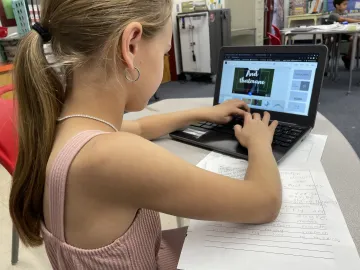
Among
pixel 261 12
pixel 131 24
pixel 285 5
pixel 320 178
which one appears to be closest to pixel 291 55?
pixel 320 178

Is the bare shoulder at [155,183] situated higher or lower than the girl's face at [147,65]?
lower

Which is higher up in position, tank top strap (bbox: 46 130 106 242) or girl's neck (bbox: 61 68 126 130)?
girl's neck (bbox: 61 68 126 130)

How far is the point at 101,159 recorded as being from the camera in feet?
1.40

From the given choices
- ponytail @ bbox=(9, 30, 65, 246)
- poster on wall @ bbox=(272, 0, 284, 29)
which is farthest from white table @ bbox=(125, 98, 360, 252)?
poster on wall @ bbox=(272, 0, 284, 29)

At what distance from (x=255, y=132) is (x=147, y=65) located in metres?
0.29

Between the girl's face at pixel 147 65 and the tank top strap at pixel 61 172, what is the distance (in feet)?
0.43

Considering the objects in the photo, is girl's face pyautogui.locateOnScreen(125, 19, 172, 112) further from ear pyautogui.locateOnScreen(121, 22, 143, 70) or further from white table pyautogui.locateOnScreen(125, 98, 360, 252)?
white table pyautogui.locateOnScreen(125, 98, 360, 252)

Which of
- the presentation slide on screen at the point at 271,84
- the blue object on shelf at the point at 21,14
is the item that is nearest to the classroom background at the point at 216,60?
the blue object on shelf at the point at 21,14

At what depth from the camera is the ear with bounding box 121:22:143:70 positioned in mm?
486

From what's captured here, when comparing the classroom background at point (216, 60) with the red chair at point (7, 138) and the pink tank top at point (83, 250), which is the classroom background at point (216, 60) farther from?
the pink tank top at point (83, 250)

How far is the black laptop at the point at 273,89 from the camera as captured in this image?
0.76 metres

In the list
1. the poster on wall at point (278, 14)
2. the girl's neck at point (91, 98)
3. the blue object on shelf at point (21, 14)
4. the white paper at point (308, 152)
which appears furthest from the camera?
the poster on wall at point (278, 14)

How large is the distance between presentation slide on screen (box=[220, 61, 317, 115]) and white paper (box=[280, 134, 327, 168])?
0.28 ft

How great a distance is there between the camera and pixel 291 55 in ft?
2.64
